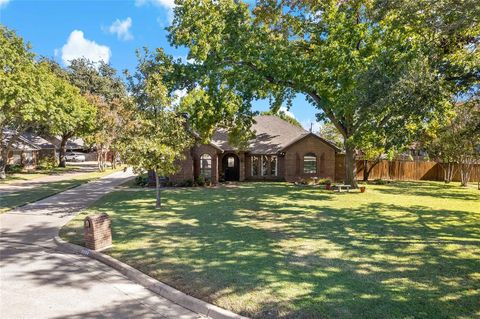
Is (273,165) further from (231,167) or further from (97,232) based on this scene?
(97,232)

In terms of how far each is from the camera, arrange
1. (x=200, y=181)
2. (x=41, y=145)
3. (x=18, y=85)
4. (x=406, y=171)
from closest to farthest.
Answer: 1. (x=200, y=181)
2. (x=18, y=85)
3. (x=406, y=171)
4. (x=41, y=145)

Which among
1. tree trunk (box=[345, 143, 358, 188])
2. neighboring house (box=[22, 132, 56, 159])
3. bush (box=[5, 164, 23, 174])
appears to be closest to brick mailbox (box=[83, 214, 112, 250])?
tree trunk (box=[345, 143, 358, 188])

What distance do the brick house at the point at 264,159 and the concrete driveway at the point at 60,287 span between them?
1597 cm

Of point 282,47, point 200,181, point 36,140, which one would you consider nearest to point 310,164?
point 200,181

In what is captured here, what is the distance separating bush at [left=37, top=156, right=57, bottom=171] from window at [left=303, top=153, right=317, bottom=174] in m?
32.2

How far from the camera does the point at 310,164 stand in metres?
28.6

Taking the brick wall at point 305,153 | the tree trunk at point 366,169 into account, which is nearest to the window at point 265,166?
the brick wall at point 305,153

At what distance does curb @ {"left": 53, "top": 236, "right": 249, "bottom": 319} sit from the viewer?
551 centimetres

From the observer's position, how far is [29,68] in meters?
27.2

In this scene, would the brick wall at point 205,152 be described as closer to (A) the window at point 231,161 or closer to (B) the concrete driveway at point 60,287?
(A) the window at point 231,161

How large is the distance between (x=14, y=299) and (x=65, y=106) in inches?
1243

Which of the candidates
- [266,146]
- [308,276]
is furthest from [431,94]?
[266,146]

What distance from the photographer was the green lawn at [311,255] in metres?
5.72

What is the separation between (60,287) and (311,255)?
19.3 ft
